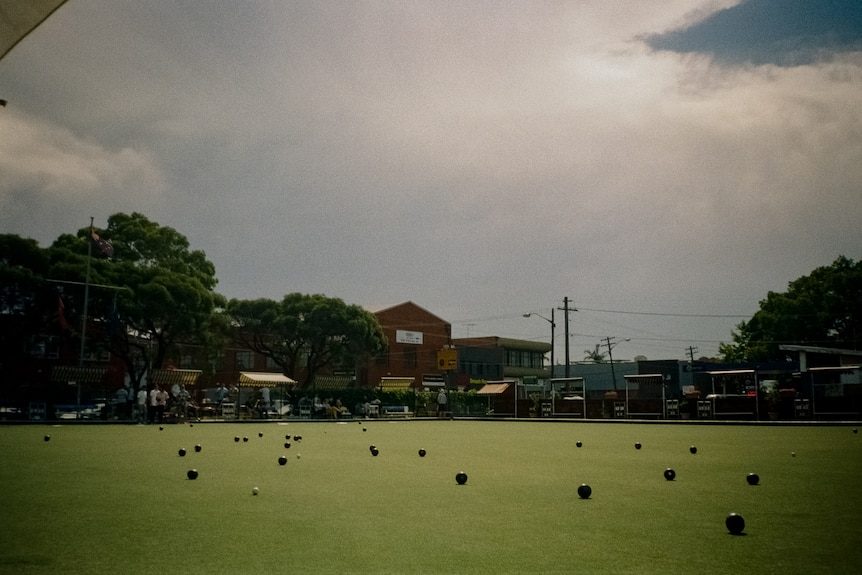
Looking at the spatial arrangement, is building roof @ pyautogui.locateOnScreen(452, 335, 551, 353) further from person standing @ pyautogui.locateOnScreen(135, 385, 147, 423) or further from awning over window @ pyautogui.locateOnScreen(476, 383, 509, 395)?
person standing @ pyautogui.locateOnScreen(135, 385, 147, 423)

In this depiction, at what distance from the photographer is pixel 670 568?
182 inches

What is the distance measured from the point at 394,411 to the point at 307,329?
530 inches

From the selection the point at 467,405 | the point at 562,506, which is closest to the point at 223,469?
the point at 562,506

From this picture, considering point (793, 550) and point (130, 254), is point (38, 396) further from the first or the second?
point (793, 550)

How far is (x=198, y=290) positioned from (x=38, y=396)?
11.3 m

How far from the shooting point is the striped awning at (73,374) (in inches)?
1551

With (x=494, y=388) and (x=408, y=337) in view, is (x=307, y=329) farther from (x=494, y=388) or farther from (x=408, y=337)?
(x=408, y=337)

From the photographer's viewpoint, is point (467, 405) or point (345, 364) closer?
point (467, 405)

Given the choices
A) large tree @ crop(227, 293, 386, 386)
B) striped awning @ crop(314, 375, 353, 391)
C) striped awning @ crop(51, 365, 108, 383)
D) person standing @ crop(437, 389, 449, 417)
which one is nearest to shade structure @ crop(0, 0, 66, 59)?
striped awning @ crop(51, 365, 108, 383)

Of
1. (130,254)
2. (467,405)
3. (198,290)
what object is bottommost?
(467,405)

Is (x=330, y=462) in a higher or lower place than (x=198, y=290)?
lower

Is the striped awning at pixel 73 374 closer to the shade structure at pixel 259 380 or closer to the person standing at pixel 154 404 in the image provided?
the shade structure at pixel 259 380

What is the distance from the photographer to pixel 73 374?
39.8m

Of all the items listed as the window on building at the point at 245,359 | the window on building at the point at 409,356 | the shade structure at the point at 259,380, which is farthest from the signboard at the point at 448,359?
the window on building at the point at 245,359
